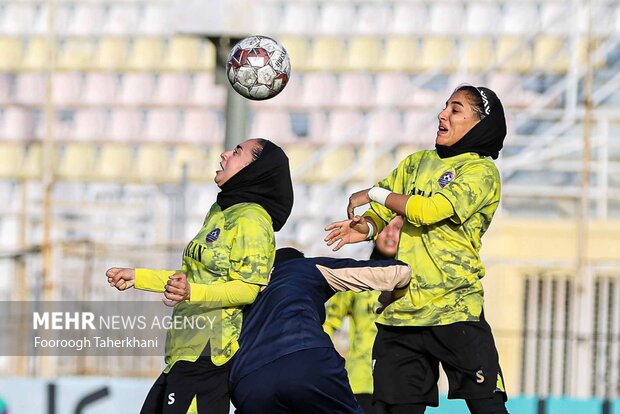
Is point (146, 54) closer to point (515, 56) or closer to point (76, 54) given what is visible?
point (76, 54)

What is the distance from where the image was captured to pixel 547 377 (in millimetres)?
10836

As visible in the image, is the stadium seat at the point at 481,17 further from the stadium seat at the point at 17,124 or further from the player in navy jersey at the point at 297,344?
the player in navy jersey at the point at 297,344

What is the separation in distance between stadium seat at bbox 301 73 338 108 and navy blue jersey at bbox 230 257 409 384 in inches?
497

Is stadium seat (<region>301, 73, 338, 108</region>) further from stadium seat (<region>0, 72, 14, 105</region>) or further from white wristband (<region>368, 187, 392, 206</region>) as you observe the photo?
white wristband (<region>368, 187, 392, 206</region>)

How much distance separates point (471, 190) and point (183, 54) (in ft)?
45.3

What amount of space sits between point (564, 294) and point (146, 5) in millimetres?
9674

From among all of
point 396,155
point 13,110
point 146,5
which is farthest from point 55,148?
point 396,155

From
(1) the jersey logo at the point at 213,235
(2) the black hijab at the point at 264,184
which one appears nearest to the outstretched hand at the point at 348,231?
(2) the black hijab at the point at 264,184

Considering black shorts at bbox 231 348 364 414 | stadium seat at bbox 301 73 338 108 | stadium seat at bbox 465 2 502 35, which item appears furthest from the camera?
stadium seat at bbox 301 73 338 108

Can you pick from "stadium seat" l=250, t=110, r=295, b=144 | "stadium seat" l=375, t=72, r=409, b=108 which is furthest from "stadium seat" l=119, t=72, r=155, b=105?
"stadium seat" l=375, t=72, r=409, b=108

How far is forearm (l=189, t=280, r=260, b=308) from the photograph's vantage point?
169 inches

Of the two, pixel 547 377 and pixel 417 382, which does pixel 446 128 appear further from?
pixel 547 377

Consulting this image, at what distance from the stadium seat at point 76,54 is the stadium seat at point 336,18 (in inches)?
143

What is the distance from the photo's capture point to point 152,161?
17.1m
